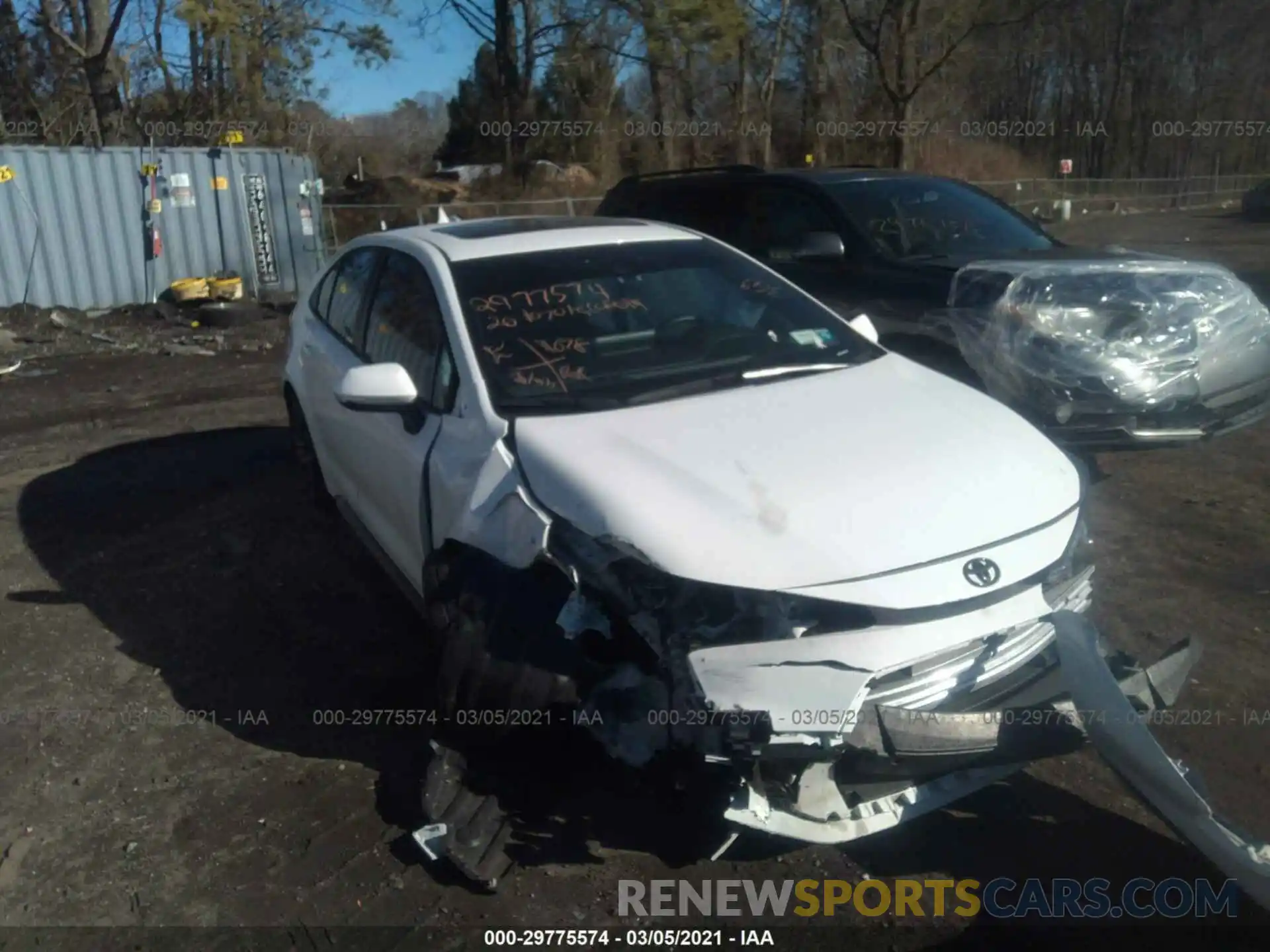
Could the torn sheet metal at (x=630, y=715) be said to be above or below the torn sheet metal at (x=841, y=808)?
above

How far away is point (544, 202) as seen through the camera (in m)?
23.2

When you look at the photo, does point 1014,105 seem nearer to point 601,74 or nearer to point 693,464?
point 601,74

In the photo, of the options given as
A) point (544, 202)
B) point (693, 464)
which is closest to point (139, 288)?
point (544, 202)

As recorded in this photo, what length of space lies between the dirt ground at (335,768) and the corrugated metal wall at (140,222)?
8.64 meters

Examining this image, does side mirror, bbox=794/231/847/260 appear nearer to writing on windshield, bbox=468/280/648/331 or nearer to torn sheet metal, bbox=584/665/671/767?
writing on windshield, bbox=468/280/648/331

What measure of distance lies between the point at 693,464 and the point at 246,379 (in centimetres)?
880

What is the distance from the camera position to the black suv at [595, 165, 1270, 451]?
5.30 meters

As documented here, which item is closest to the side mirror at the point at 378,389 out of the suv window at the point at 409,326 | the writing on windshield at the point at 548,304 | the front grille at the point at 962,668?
the suv window at the point at 409,326

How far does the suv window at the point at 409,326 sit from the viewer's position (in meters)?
4.04

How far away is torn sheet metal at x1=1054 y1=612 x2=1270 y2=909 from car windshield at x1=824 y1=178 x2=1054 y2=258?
4079 millimetres

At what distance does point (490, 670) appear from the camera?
10.3ft

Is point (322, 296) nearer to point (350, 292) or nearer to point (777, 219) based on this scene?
point (350, 292)

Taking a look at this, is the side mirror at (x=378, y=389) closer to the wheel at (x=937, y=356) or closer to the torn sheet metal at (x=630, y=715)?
the torn sheet metal at (x=630, y=715)

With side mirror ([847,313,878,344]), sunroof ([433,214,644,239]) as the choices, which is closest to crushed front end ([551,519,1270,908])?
side mirror ([847,313,878,344])
